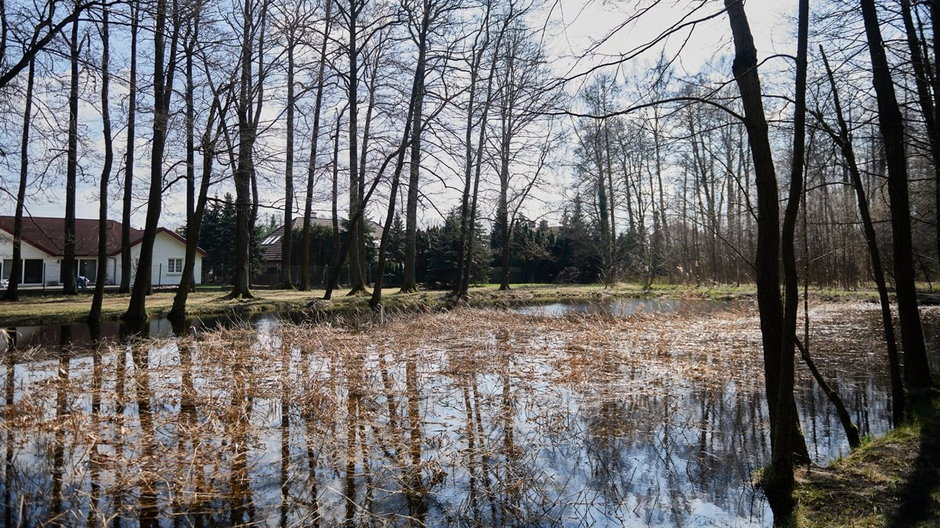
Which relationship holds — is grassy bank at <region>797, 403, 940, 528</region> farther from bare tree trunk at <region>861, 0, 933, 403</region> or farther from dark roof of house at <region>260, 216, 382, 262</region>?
dark roof of house at <region>260, 216, 382, 262</region>

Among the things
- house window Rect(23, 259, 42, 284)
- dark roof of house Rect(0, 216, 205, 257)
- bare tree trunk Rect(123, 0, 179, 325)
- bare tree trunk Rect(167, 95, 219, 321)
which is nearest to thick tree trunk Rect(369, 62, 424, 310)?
bare tree trunk Rect(167, 95, 219, 321)

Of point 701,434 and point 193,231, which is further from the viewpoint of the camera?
point 193,231

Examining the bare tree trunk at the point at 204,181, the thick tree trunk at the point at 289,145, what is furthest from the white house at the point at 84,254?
the bare tree trunk at the point at 204,181

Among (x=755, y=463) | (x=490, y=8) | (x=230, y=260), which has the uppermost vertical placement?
(x=490, y=8)

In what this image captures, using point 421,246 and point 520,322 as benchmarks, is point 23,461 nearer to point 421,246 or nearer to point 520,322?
point 520,322

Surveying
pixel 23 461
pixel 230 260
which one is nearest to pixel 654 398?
pixel 23 461

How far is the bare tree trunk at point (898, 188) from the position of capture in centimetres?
561

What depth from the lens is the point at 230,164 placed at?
15359 mm

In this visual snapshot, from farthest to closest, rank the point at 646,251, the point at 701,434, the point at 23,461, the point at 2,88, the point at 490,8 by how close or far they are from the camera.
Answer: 1. the point at 646,251
2. the point at 490,8
3. the point at 2,88
4. the point at 701,434
5. the point at 23,461

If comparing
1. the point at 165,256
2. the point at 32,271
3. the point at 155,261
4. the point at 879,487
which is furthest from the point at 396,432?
the point at 32,271

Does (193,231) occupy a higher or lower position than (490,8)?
lower

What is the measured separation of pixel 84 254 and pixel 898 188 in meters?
39.1

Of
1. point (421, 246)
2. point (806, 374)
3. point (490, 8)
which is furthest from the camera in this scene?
point (421, 246)

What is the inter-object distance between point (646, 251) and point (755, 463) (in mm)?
28396
